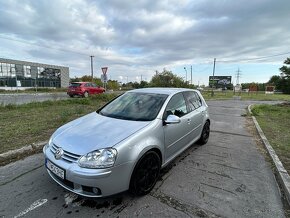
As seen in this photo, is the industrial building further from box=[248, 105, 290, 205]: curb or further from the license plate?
box=[248, 105, 290, 205]: curb

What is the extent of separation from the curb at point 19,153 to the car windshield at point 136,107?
2.04m

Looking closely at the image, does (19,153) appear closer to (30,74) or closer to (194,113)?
(194,113)

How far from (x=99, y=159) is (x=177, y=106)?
214cm

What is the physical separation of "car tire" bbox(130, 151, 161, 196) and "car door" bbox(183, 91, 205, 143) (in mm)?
1579

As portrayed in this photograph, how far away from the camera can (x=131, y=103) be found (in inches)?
161

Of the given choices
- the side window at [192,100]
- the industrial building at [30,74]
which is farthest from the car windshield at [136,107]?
the industrial building at [30,74]

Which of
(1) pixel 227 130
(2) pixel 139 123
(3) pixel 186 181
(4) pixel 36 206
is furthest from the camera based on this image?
(1) pixel 227 130

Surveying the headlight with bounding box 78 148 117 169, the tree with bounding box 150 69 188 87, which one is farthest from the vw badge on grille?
the tree with bounding box 150 69 188 87

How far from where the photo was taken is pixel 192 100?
501 centimetres

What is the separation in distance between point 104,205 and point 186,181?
1.48 m

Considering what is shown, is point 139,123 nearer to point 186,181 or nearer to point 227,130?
point 186,181

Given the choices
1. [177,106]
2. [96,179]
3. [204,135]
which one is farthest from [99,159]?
[204,135]

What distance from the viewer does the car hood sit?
2697mm

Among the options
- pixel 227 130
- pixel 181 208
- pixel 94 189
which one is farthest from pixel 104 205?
pixel 227 130
